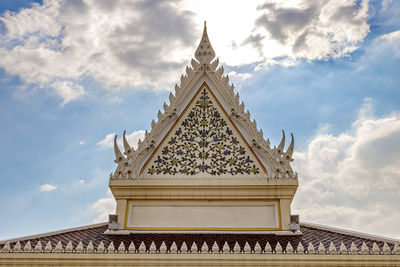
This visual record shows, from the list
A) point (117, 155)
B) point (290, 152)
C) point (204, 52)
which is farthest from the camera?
point (204, 52)

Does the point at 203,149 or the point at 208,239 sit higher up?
the point at 203,149

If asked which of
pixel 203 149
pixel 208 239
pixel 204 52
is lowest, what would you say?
pixel 208 239

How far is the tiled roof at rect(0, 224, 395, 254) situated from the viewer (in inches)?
430

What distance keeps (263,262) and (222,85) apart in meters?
6.64

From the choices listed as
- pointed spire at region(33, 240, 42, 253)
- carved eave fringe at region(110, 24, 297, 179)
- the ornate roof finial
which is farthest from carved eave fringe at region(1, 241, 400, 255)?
the ornate roof finial

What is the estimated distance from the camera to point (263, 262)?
968cm

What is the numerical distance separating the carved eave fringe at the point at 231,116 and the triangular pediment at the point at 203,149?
0.81 feet

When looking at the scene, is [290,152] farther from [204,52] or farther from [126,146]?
[126,146]

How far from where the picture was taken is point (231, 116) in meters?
14.2

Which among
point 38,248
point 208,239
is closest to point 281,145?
point 208,239

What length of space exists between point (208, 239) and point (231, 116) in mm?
4324

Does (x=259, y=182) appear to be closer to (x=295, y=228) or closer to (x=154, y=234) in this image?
(x=295, y=228)

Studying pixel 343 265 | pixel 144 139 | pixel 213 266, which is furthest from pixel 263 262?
→ pixel 144 139

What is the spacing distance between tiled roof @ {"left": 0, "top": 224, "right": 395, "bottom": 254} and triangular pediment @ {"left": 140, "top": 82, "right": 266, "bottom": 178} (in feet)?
6.39
